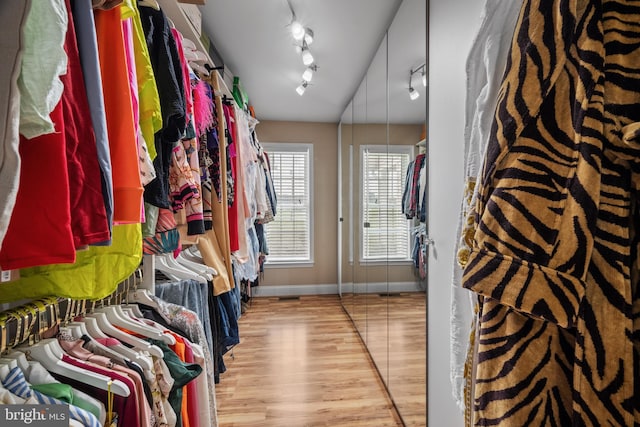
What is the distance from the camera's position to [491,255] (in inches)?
18.1

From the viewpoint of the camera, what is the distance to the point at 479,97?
0.62 m

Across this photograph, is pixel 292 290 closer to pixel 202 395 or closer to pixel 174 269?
pixel 174 269

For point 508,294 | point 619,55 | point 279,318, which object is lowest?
point 279,318

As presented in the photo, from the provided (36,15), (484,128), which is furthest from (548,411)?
(36,15)

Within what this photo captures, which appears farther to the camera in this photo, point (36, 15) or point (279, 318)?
point (279, 318)

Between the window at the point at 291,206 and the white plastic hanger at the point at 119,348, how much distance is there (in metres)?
3.19

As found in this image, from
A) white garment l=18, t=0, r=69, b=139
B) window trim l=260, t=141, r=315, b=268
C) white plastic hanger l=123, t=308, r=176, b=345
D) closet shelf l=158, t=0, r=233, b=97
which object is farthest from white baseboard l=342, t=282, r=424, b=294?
closet shelf l=158, t=0, r=233, b=97

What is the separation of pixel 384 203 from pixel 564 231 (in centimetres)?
164

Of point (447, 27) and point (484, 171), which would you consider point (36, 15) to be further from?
point (447, 27)

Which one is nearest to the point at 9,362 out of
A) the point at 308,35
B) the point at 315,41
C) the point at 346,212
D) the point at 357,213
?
the point at 308,35

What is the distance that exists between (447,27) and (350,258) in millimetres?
2450

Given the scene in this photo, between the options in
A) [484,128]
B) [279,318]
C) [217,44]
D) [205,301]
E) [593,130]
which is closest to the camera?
[593,130]

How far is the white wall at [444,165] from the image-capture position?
105 cm

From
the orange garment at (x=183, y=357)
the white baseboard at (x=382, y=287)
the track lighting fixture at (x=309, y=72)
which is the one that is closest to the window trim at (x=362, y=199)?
the white baseboard at (x=382, y=287)
